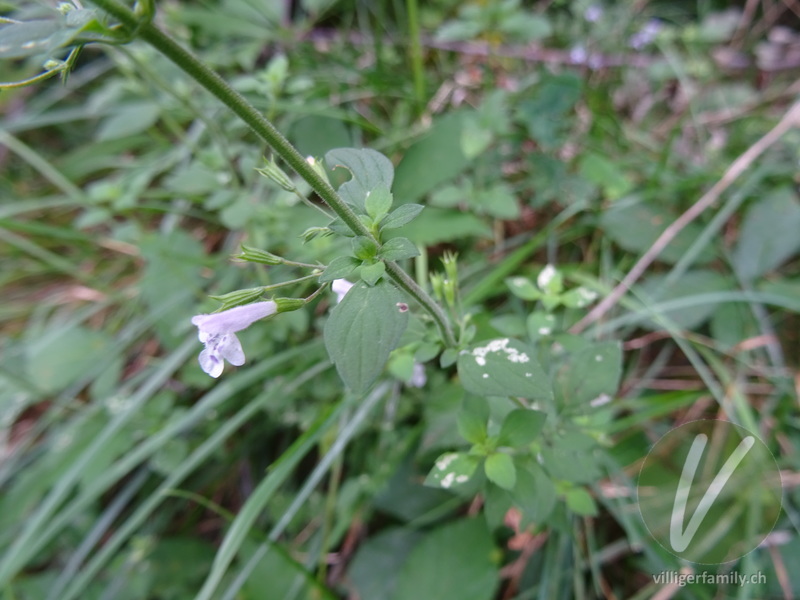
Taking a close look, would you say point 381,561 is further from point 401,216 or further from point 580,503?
point 401,216

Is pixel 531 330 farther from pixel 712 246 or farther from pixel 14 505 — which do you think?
pixel 14 505

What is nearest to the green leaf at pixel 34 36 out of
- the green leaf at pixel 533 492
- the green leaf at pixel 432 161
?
the green leaf at pixel 533 492

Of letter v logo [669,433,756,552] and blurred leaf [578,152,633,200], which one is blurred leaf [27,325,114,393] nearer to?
blurred leaf [578,152,633,200]

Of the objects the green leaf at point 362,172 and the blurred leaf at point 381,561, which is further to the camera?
the blurred leaf at point 381,561

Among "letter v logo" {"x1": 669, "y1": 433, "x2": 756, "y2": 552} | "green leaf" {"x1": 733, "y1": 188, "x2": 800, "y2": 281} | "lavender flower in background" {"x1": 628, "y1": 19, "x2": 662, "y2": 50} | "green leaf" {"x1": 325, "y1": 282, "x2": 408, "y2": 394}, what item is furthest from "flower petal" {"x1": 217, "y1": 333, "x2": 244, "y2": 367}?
"lavender flower in background" {"x1": 628, "y1": 19, "x2": 662, "y2": 50}

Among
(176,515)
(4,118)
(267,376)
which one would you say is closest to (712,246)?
(267,376)

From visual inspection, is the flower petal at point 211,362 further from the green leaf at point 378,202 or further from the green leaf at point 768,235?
the green leaf at point 768,235

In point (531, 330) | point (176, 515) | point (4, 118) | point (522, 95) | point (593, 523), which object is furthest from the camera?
point (4, 118)
